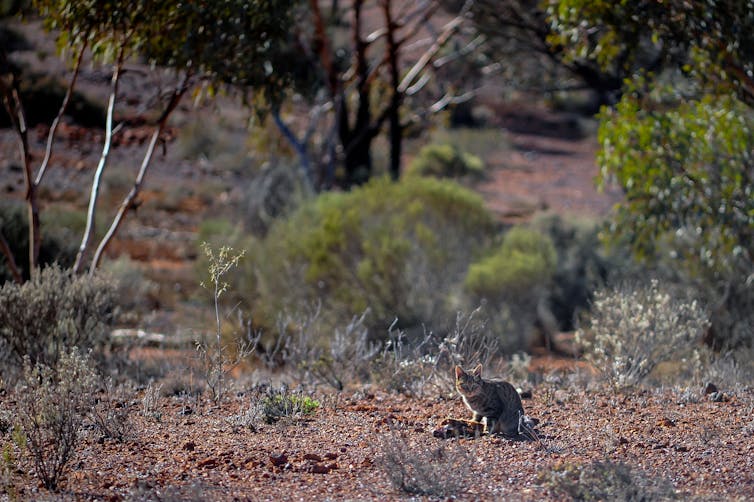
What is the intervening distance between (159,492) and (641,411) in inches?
128

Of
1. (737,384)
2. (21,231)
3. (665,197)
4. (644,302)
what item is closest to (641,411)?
(737,384)

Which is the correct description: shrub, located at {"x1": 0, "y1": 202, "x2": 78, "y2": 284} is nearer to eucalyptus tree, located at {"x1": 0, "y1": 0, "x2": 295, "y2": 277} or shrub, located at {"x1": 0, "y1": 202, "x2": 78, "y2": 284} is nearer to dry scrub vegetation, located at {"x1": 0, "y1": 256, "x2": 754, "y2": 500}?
eucalyptus tree, located at {"x1": 0, "y1": 0, "x2": 295, "y2": 277}

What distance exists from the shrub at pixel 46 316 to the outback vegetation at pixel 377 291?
26mm

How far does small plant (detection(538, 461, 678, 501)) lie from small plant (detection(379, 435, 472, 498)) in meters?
0.41

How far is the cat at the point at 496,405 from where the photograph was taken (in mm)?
5566

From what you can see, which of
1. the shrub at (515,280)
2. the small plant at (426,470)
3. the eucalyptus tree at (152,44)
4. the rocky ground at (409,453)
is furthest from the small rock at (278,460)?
the shrub at (515,280)

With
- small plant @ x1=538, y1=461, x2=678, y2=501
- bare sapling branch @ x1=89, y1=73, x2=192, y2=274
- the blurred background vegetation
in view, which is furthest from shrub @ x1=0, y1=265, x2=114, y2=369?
small plant @ x1=538, y1=461, x2=678, y2=501

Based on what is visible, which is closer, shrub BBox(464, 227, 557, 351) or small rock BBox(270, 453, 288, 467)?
small rock BBox(270, 453, 288, 467)

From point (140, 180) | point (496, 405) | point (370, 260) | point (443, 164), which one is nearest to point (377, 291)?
point (370, 260)

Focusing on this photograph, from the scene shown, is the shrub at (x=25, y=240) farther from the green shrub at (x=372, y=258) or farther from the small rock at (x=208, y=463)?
the small rock at (x=208, y=463)

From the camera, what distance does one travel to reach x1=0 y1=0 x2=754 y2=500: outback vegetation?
5176 mm

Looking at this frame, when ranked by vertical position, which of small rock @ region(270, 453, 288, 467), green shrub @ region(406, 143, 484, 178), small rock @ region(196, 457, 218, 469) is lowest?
green shrub @ region(406, 143, 484, 178)

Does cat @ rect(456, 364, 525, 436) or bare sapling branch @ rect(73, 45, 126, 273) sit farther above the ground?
bare sapling branch @ rect(73, 45, 126, 273)

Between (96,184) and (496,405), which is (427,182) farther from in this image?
(496,405)
